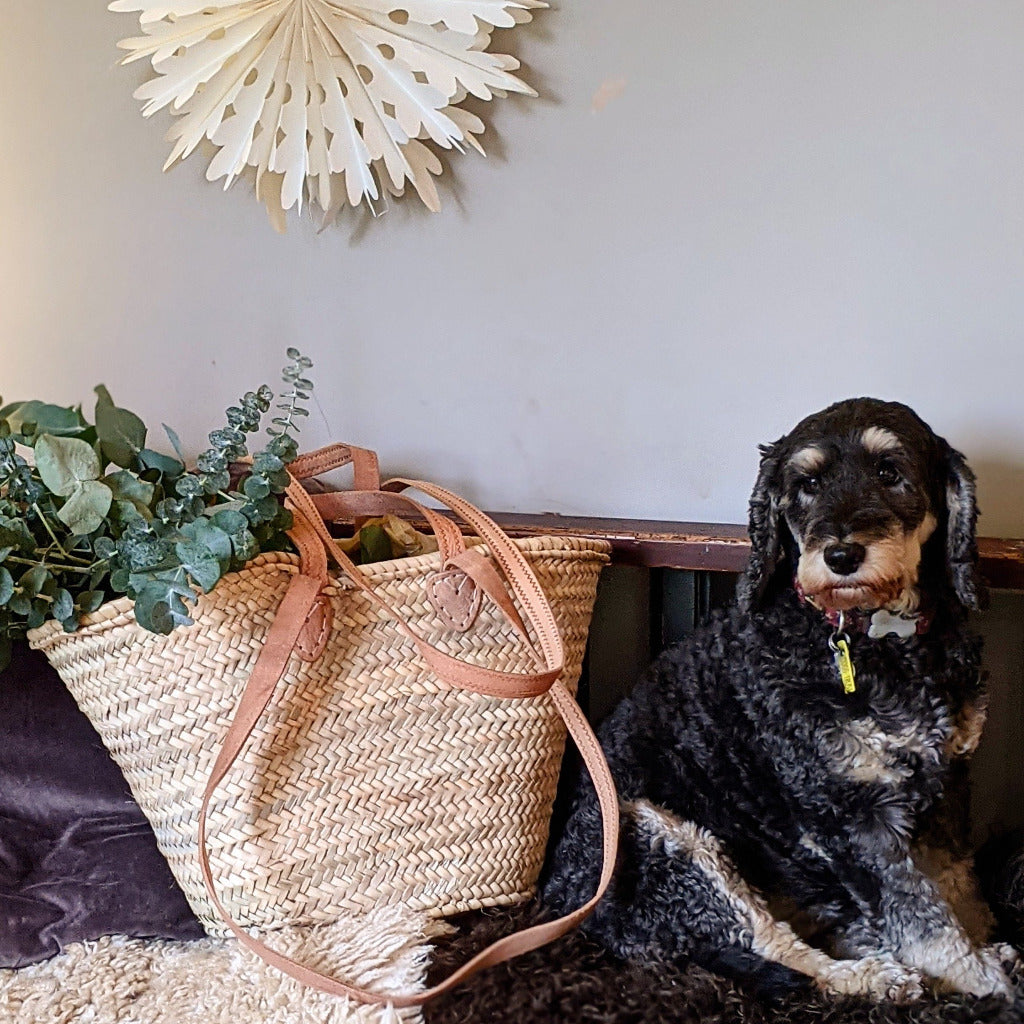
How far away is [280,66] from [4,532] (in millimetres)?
951

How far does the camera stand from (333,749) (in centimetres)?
125

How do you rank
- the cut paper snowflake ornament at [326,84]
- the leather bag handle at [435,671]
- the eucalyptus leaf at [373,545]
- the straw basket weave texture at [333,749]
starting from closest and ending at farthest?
the leather bag handle at [435,671], the straw basket weave texture at [333,749], the eucalyptus leaf at [373,545], the cut paper snowflake ornament at [326,84]

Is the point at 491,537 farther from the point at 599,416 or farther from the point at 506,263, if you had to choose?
the point at 506,263

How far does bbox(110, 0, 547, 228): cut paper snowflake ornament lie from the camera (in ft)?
5.16

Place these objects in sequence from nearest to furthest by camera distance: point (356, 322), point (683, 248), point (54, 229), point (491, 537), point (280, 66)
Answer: point (491, 537), point (683, 248), point (280, 66), point (356, 322), point (54, 229)

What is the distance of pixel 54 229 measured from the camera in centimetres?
198

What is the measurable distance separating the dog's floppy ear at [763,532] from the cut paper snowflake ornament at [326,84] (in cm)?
75

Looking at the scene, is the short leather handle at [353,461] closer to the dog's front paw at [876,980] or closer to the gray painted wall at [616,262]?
the gray painted wall at [616,262]

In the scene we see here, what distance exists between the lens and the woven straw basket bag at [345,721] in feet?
3.90

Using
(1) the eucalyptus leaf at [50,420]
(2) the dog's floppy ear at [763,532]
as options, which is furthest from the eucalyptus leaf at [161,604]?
(2) the dog's floppy ear at [763,532]

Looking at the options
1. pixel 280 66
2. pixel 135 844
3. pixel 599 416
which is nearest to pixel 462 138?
pixel 280 66

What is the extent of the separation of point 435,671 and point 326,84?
40.6 inches

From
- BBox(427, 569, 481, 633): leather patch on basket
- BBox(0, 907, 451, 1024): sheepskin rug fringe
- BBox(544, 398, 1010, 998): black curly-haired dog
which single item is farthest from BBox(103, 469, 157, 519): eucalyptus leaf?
BBox(544, 398, 1010, 998): black curly-haired dog

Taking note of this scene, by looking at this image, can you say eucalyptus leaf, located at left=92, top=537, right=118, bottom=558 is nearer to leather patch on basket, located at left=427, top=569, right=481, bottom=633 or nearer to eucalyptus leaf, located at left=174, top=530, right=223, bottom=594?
eucalyptus leaf, located at left=174, top=530, right=223, bottom=594
